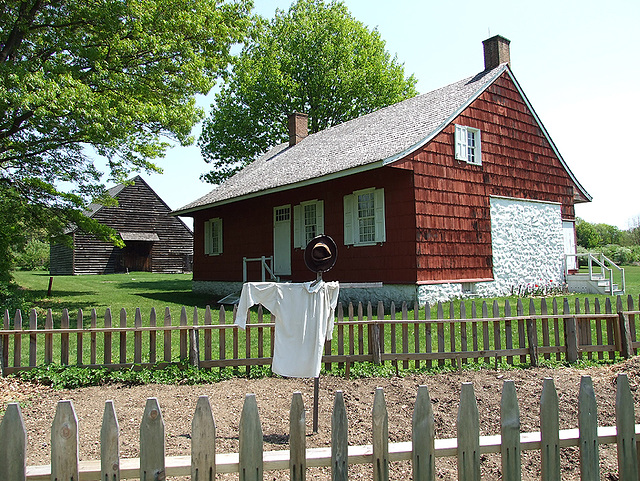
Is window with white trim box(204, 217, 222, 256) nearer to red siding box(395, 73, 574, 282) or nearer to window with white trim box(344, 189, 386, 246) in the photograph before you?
window with white trim box(344, 189, 386, 246)

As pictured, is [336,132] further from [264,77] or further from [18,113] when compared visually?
[264,77]

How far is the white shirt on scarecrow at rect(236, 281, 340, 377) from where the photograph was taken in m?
4.33

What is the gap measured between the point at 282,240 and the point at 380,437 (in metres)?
16.6

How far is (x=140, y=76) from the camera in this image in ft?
50.9

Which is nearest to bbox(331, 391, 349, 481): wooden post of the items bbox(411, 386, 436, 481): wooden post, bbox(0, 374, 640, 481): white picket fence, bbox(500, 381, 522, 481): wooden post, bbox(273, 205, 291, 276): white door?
bbox(0, 374, 640, 481): white picket fence

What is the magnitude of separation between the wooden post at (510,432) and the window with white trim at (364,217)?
1249 cm

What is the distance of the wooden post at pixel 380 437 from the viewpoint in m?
2.38

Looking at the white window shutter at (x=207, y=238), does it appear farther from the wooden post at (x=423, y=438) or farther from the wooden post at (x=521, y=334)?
the wooden post at (x=423, y=438)

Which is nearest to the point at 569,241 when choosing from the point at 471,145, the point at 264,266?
the point at 471,145

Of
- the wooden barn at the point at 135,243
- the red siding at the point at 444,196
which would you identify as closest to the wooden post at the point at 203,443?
the red siding at the point at 444,196

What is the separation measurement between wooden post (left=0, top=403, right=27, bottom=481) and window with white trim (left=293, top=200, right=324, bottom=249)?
49.8 feet

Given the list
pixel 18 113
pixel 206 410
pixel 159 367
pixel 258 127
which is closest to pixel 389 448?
pixel 206 410

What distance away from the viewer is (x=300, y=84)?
36969mm

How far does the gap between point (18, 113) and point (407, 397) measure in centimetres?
1445
